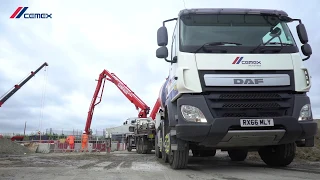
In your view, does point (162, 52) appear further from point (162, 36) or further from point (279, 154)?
point (279, 154)

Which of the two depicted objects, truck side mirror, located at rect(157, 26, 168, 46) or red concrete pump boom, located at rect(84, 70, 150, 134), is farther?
red concrete pump boom, located at rect(84, 70, 150, 134)

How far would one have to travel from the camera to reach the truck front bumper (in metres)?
5.76

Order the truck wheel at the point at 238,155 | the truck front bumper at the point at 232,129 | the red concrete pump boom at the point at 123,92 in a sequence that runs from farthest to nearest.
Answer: the red concrete pump boom at the point at 123,92
the truck wheel at the point at 238,155
the truck front bumper at the point at 232,129

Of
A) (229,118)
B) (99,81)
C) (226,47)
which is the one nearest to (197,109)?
(229,118)

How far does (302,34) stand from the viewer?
22.4 ft

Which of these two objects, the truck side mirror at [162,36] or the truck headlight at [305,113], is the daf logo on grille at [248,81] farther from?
→ the truck side mirror at [162,36]

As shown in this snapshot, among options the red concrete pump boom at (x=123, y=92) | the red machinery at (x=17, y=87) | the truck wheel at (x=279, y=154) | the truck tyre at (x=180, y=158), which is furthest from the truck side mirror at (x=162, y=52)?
the red machinery at (x=17, y=87)

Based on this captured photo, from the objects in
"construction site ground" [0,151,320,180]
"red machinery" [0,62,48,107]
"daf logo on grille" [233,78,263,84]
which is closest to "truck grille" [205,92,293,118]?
"daf logo on grille" [233,78,263,84]

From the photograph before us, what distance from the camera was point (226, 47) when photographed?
621 cm

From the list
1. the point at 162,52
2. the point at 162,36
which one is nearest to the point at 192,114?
the point at 162,52

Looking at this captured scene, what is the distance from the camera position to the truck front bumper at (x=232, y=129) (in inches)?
227

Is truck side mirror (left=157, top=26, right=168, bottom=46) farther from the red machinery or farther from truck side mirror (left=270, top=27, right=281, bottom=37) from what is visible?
the red machinery

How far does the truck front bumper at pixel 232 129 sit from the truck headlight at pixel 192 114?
0.06 meters

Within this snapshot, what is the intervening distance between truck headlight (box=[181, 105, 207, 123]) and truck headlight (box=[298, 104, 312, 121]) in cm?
195
